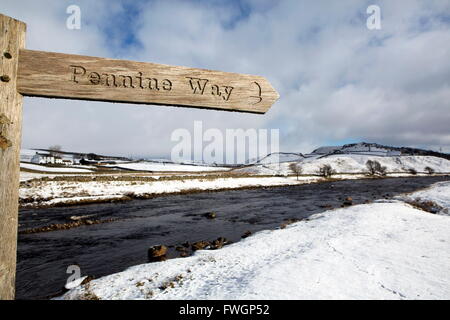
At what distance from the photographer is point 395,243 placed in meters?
7.91

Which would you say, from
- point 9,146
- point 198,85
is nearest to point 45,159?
point 9,146

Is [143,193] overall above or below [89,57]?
below

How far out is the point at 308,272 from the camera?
558 centimetres

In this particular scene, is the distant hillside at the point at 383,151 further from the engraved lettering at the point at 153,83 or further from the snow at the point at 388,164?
the engraved lettering at the point at 153,83

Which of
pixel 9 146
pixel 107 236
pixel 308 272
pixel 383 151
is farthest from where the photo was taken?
pixel 383 151

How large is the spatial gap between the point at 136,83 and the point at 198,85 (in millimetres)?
683

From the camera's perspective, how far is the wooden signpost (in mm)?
2094

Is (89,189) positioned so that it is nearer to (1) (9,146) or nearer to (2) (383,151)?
(1) (9,146)

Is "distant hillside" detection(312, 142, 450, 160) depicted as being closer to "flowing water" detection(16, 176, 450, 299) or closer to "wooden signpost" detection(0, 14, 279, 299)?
"flowing water" detection(16, 176, 450, 299)

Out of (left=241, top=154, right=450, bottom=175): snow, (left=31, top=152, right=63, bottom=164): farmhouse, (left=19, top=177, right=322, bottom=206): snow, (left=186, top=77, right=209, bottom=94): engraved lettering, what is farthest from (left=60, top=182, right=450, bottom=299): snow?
(left=241, top=154, right=450, bottom=175): snow
